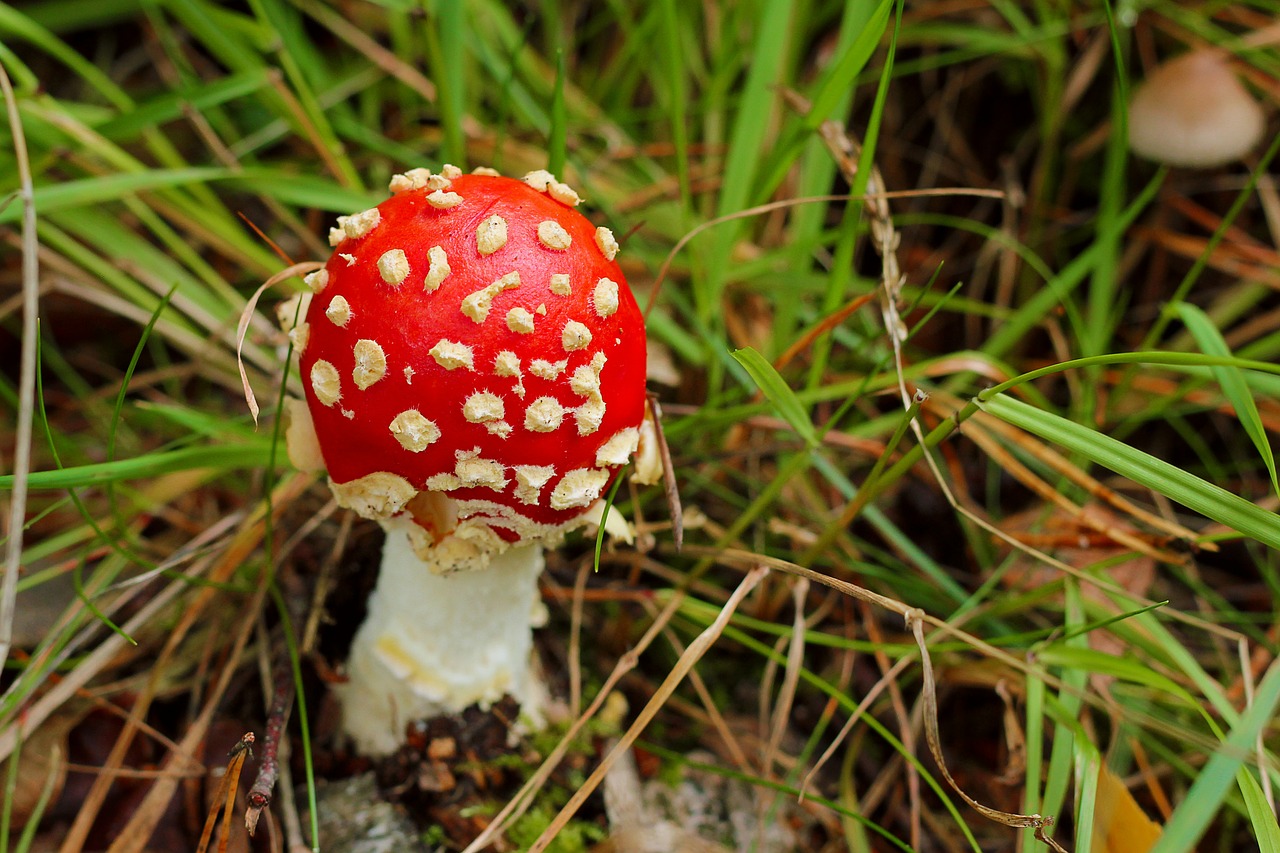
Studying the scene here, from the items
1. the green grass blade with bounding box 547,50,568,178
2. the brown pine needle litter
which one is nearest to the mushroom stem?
the brown pine needle litter

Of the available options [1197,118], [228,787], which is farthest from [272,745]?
[1197,118]

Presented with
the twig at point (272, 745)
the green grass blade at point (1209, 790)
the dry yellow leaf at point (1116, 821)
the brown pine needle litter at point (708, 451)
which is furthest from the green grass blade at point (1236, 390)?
the twig at point (272, 745)

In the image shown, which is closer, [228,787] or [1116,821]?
[228,787]

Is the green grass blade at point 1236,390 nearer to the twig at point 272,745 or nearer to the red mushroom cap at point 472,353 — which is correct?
the red mushroom cap at point 472,353

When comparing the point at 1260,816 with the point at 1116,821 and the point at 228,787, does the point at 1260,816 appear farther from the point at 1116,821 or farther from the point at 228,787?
the point at 228,787

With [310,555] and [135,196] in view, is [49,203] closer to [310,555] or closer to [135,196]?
[135,196]

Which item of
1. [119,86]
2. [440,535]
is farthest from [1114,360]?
[119,86]
